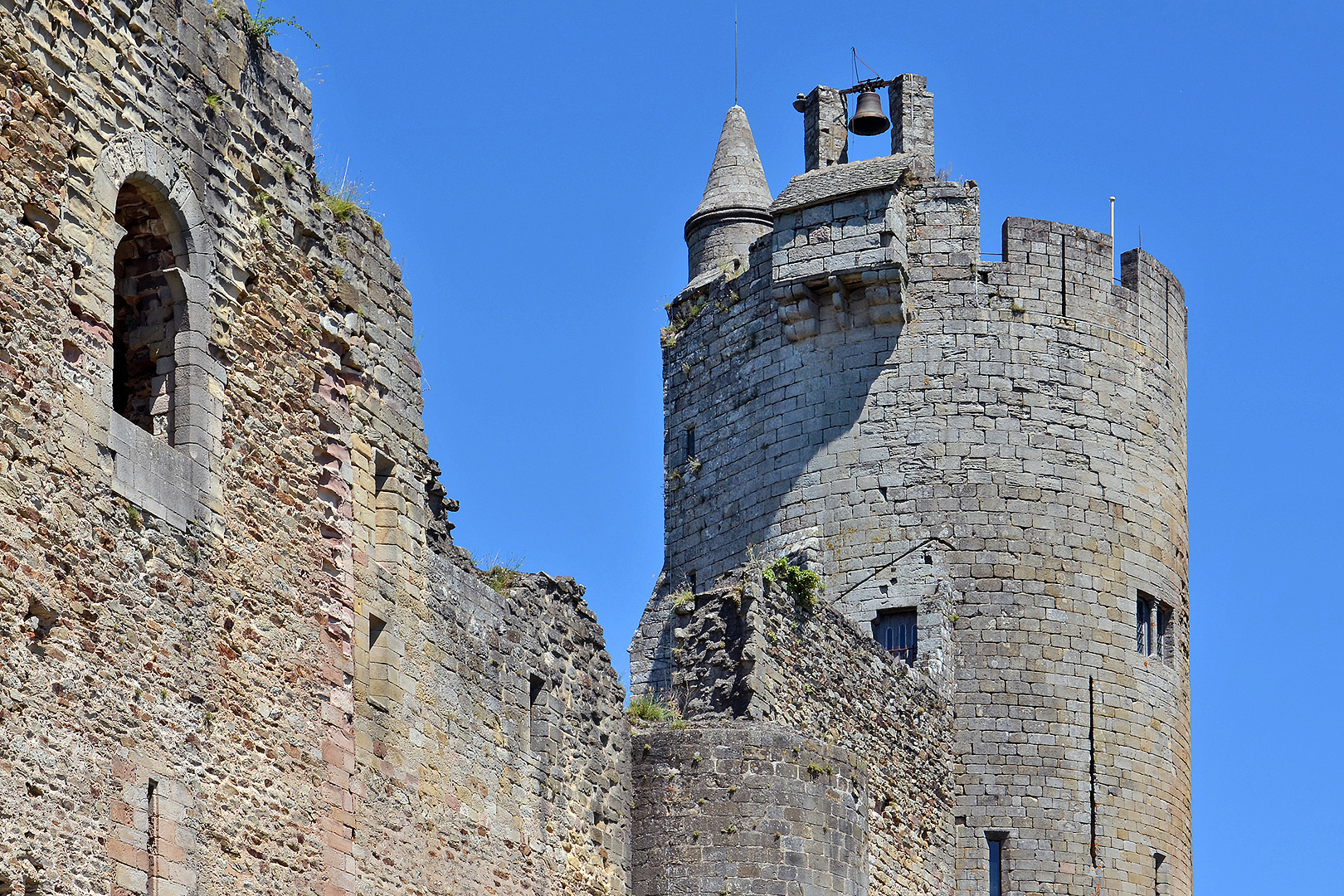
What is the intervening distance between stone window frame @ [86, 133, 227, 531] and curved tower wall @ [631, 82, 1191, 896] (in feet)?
32.2

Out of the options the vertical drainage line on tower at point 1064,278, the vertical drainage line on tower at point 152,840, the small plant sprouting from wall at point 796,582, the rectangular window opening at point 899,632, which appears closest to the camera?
the vertical drainage line on tower at point 152,840

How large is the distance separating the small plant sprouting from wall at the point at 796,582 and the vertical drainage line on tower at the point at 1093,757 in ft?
12.4

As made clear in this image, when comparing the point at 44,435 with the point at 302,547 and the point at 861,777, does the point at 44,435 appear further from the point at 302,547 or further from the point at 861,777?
the point at 861,777

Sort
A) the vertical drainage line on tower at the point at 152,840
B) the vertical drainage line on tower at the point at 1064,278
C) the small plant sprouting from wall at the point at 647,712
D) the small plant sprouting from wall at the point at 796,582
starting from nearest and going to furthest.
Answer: the vertical drainage line on tower at the point at 152,840
the small plant sprouting from wall at the point at 647,712
the small plant sprouting from wall at the point at 796,582
the vertical drainage line on tower at the point at 1064,278

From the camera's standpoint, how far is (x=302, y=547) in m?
15.7

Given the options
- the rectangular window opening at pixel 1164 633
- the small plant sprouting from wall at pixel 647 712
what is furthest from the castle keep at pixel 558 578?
the small plant sprouting from wall at pixel 647 712

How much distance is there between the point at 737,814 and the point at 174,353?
680 cm

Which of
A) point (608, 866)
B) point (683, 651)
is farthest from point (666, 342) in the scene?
point (608, 866)

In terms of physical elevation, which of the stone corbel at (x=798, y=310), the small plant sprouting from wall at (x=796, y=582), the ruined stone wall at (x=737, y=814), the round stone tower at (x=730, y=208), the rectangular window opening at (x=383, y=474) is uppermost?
the round stone tower at (x=730, y=208)

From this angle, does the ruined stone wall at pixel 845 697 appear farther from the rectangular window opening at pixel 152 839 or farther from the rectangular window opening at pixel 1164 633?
the rectangular window opening at pixel 152 839

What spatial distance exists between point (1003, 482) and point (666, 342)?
4589 mm

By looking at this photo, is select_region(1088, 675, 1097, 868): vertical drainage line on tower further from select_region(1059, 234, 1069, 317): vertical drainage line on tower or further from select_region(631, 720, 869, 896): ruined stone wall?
select_region(631, 720, 869, 896): ruined stone wall

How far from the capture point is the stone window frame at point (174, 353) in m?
13.7

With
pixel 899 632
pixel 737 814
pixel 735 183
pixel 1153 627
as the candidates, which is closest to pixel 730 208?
pixel 735 183
